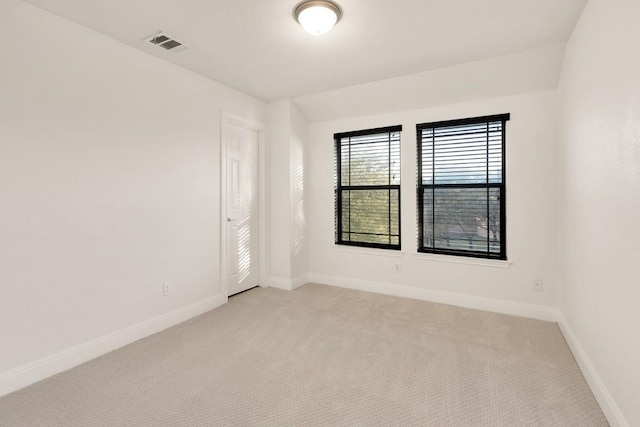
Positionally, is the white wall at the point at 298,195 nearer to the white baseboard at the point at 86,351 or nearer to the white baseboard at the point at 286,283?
the white baseboard at the point at 286,283

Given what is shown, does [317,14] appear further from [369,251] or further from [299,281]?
[299,281]

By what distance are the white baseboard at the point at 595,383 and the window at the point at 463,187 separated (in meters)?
1.09

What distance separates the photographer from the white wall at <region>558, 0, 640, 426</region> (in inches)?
58.6

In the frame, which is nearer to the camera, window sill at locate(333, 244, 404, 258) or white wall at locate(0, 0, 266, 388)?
white wall at locate(0, 0, 266, 388)

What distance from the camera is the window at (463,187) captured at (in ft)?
11.4

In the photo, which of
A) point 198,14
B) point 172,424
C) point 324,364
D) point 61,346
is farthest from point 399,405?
point 198,14

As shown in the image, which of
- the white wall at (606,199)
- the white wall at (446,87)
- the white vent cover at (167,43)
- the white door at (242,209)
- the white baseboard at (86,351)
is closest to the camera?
the white wall at (606,199)

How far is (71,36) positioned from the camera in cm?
237

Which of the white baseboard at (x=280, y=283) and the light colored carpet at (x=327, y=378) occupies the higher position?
the white baseboard at (x=280, y=283)

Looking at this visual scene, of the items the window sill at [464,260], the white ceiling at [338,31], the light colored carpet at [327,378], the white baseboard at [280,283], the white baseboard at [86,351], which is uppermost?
the white ceiling at [338,31]

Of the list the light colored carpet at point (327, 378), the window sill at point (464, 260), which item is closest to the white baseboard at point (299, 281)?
the light colored carpet at point (327, 378)

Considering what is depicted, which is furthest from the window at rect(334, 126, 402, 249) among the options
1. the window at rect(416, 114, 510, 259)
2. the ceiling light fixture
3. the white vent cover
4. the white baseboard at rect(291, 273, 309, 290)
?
the white vent cover

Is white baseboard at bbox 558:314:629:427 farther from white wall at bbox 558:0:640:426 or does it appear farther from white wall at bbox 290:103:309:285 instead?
white wall at bbox 290:103:309:285

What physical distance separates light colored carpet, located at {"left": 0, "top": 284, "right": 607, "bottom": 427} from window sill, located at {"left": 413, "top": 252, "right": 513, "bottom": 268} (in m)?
0.54
